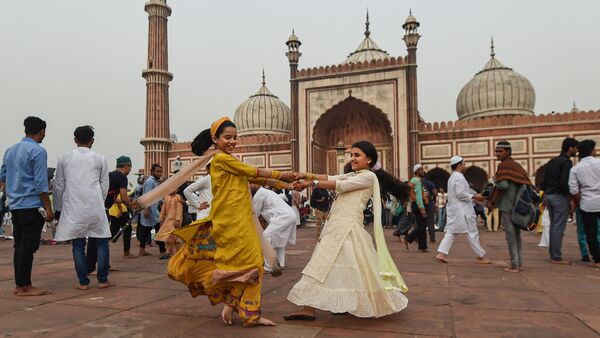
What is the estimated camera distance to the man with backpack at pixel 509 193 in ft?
17.2

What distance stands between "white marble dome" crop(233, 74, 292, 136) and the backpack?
1004 inches

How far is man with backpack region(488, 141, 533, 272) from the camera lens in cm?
523

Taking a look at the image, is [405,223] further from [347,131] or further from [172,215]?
[347,131]

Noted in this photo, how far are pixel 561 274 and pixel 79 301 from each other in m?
5.06

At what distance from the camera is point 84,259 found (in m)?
4.24

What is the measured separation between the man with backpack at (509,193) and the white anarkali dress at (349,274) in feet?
9.39

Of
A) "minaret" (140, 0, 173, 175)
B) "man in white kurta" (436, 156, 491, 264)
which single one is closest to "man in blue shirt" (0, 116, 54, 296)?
"man in white kurta" (436, 156, 491, 264)

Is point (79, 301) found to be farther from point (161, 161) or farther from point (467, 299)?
point (161, 161)

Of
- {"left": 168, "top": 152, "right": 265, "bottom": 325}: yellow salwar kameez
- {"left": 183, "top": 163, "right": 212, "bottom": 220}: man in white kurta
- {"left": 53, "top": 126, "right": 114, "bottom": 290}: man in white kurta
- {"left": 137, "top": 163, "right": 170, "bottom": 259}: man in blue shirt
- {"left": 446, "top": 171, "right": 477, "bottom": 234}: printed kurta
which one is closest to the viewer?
{"left": 168, "top": 152, "right": 265, "bottom": 325}: yellow salwar kameez

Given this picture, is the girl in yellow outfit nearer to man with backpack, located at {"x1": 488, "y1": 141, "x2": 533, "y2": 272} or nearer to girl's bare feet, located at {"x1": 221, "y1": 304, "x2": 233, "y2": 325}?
girl's bare feet, located at {"x1": 221, "y1": 304, "x2": 233, "y2": 325}

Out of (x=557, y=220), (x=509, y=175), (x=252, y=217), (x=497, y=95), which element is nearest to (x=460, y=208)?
(x=509, y=175)

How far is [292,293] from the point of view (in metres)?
2.94

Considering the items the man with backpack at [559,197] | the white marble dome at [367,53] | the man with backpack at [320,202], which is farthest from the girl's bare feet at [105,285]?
the white marble dome at [367,53]

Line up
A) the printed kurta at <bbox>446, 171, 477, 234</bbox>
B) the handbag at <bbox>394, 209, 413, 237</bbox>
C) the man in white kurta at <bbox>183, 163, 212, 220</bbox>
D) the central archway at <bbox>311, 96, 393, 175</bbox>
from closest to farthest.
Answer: the man in white kurta at <bbox>183, 163, 212, 220</bbox> < the printed kurta at <bbox>446, 171, 477, 234</bbox> < the handbag at <bbox>394, 209, 413, 237</bbox> < the central archway at <bbox>311, 96, 393, 175</bbox>
